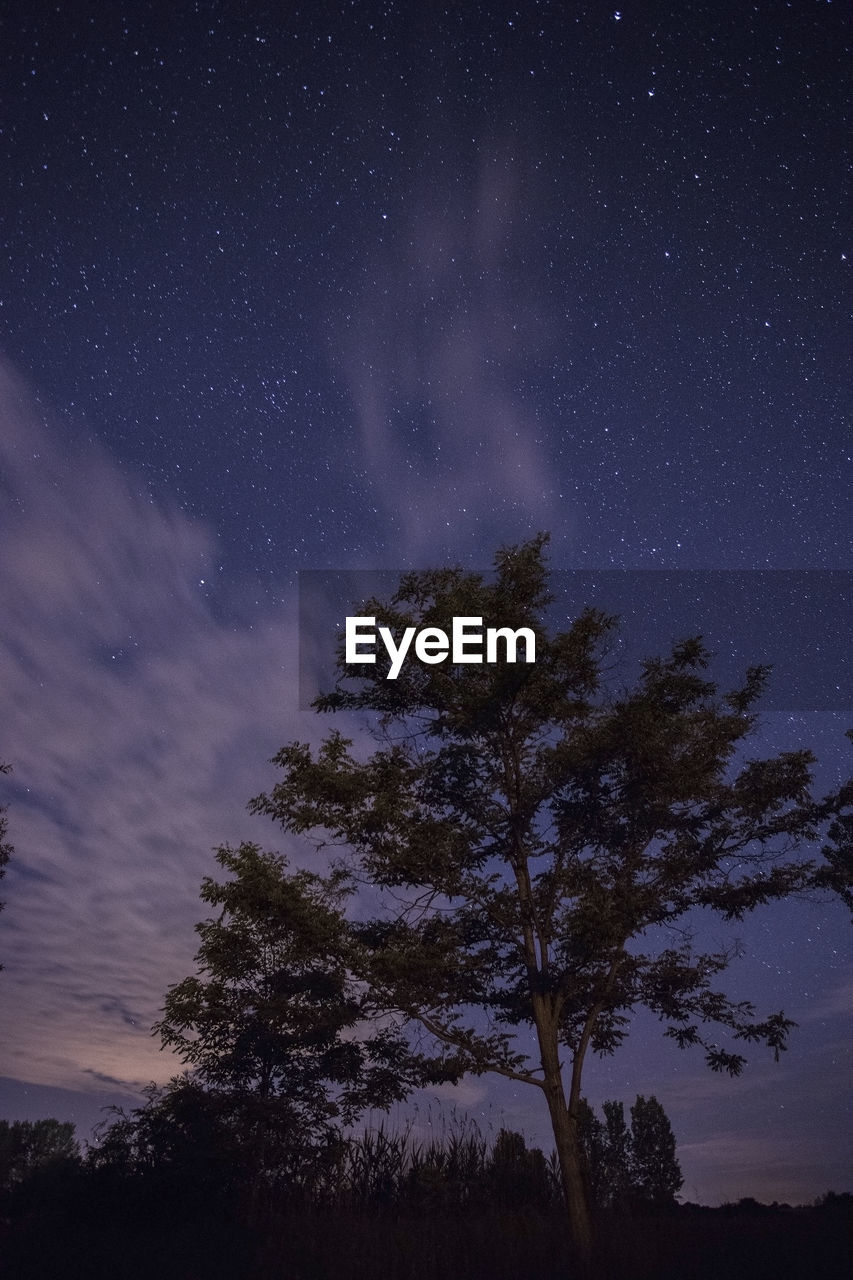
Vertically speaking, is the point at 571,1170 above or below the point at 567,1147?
below

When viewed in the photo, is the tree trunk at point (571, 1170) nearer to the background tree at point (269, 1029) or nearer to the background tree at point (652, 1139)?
the background tree at point (269, 1029)

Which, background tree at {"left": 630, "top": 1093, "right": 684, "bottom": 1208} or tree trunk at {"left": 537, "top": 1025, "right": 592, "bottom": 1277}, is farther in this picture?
background tree at {"left": 630, "top": 1093, "right": 684, "bottom": 1208}

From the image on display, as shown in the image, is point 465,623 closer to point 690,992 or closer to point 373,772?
point 373,772

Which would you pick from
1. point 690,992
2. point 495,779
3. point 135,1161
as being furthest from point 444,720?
point 135,1161

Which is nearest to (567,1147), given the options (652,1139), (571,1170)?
(571,1170)

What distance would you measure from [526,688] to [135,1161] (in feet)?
38.6

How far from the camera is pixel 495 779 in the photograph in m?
18.0

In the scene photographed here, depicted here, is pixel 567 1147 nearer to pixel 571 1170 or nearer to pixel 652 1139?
pixel 571 1170

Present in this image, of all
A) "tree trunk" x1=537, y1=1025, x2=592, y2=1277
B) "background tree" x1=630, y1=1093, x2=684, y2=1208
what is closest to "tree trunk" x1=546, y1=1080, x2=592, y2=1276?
"tree trunk" x1=537, y1=1025, x2=592, y2=1277

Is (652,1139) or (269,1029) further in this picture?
(652,1139)

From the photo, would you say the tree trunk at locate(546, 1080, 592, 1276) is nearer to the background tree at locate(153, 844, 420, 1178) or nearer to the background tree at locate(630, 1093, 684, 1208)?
the background tree at locate(153, 844, 420, 1178)

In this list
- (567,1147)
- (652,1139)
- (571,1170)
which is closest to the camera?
(571,1170)

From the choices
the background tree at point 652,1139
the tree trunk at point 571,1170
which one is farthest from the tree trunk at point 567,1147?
the background tree at point 652,1139

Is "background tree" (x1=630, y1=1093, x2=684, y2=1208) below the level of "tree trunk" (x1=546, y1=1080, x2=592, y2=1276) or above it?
below
